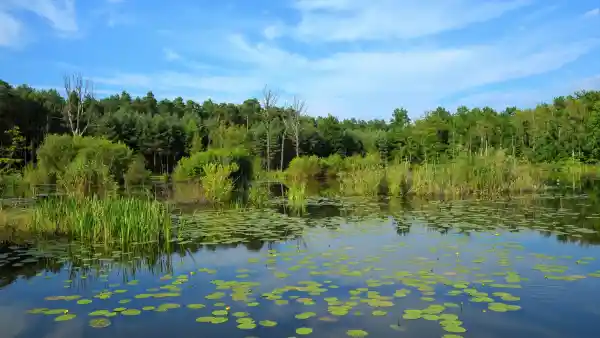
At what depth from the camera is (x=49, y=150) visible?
87.1ft

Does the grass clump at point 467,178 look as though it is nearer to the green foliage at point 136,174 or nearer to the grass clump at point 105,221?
the grass clump at point 105,221

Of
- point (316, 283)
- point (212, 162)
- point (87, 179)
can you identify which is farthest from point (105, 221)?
point (212, 162)

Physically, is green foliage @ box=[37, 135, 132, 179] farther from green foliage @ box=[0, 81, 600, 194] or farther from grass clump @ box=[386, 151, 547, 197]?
grass clump @ box=[386, 151, 547, 197]

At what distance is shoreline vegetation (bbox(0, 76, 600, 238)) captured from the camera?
1153 centimetres

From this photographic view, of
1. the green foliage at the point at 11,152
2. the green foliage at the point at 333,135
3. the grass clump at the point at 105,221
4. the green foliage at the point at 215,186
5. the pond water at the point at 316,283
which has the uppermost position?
the green foliage at the point at 333,135

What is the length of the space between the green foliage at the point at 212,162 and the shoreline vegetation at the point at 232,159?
0.28 ft

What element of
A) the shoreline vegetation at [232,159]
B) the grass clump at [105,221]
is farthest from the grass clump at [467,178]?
the grass clump at [105,221]

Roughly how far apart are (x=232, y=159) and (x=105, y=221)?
16982 mm

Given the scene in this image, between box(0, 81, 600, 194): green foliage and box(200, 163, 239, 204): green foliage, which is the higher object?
box(0, 81, 600, 194): green foliage

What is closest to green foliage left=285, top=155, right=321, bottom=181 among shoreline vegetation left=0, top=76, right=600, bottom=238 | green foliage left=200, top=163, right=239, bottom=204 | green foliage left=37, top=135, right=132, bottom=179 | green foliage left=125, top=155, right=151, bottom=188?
shoreline vegetation left=0, top=76, right=600, bottom=238

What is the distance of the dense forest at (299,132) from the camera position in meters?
47.3

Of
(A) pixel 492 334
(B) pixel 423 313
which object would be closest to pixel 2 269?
(B) pixel 423 313

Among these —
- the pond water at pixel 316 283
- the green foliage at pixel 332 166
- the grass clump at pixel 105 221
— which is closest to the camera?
the pond water at pixel 316 283

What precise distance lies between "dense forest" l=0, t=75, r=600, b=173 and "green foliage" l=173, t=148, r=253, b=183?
15527mm
